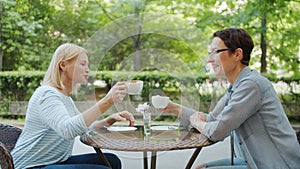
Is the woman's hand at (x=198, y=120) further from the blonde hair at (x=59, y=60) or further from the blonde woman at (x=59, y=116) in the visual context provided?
the blonde hair at (x=59, y=60)

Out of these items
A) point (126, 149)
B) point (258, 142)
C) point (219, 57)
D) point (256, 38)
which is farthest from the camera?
point (256, 38)

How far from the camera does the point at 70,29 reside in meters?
6.85

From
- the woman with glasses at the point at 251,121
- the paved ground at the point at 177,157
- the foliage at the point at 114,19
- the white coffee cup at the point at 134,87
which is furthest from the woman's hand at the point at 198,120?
the foliage at the point at 114,19

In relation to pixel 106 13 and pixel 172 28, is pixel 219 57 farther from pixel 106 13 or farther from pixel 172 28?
pixel 106 13

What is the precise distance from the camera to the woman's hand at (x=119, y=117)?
1.63 meters

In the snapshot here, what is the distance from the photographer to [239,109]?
154 cm

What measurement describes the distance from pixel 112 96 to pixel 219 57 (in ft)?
1.74

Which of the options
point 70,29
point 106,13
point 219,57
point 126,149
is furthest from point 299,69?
point 126,149

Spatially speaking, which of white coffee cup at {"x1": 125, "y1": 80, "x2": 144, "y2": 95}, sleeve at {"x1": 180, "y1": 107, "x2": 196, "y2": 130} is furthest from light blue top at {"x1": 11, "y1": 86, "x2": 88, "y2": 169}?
sleeve at {"x1": 180, "y1": 107, "x2": 196, "y2": 130}

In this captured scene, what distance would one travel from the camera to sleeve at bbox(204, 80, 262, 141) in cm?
154

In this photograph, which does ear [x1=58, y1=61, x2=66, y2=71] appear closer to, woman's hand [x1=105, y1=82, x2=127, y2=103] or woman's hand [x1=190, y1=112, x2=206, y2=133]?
woman's hand [x1=105, y1=82, x2=127, y2=103]

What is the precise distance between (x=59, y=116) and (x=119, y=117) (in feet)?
0.90

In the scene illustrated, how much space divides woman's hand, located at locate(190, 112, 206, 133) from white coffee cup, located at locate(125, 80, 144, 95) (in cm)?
26

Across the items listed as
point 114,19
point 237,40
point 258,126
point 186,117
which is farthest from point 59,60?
point 114,19
